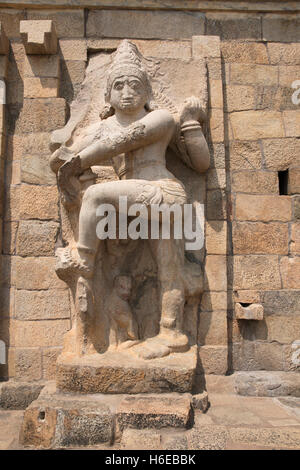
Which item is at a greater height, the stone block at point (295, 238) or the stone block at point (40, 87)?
the stone block at point (40, 87)

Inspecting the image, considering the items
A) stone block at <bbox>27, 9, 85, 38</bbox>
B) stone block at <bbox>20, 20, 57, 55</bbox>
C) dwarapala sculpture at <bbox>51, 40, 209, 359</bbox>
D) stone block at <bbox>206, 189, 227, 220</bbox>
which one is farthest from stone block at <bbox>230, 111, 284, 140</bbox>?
stone block at <bbox>20, 20, 57, 55</bbox>

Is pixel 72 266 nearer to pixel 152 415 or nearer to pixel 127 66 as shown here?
pixel 152 415

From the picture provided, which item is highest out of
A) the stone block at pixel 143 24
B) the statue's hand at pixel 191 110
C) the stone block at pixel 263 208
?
the stone block at pixel 143 24

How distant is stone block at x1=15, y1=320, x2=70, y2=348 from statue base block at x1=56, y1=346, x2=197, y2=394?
2.07 ft

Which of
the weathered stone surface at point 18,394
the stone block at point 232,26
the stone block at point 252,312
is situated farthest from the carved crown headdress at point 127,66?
the weathered stone surface at point 18,394

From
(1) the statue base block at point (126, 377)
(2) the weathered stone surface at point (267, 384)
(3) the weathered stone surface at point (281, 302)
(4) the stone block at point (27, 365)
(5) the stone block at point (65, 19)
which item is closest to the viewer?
(1) the statue base block at point (126, 377)

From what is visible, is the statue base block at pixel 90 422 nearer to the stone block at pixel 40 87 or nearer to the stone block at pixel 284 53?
the stone block at pixel 40 87

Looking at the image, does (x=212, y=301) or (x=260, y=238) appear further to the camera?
(x=260, y=238)

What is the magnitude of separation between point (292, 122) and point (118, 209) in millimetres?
1937

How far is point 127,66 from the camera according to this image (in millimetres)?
3070

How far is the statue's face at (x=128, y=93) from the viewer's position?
3049 mm

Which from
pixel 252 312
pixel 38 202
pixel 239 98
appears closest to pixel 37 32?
pixel 38 202

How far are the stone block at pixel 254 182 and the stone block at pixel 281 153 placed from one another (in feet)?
0.31

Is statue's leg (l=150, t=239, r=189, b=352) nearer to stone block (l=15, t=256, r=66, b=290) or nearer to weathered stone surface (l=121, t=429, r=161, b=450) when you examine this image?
weathered stone surface (l=121, t=429, r=161, b=450)
